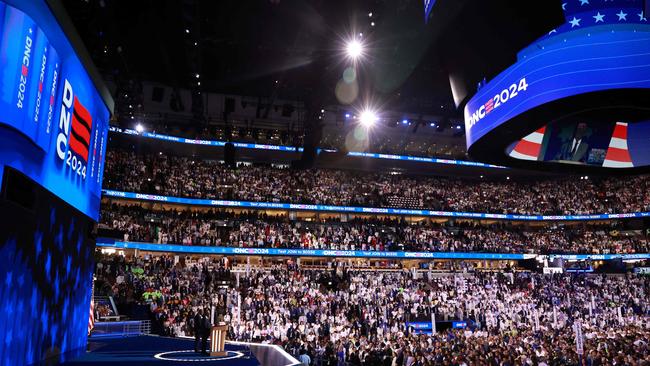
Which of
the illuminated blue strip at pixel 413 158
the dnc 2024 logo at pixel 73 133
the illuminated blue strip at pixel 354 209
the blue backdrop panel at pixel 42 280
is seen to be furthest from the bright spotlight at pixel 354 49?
the illuminated blue strip at pixel 413 158

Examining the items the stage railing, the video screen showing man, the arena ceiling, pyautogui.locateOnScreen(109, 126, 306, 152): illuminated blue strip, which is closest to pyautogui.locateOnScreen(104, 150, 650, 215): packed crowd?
pyautogui.locateOnScreen(109, 126, 306, 152): illuminated blue strip

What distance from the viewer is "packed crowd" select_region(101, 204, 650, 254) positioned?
116ft

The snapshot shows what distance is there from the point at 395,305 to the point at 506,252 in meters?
19.6

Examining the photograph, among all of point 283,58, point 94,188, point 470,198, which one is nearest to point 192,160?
point 283,58

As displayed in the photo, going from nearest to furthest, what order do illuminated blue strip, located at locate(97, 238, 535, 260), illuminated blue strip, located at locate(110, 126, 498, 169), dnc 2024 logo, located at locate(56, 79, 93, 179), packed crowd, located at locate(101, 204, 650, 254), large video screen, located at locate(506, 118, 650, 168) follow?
1. dnc 2024 logo, located at locate(56, 79, 93, 179)
2. large video screen, located at locate(506, 118, 650, 168)
3. illuminated blue strip, located at locate(97, 238, 535, 260)
4. packed crowd, located at locate(101, 204, 650, 254)
5. illuminated blue strip, located at locate(110, 126, 498, 169)

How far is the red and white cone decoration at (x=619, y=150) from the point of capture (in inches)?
436

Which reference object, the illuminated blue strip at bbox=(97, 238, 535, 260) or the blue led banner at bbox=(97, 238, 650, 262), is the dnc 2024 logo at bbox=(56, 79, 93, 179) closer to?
the blue led banner at bbox=(97, 238, 650, 262)

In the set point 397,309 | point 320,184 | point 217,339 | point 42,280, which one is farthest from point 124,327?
point 320,184

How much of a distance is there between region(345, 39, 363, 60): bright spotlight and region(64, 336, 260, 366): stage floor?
13749 mm

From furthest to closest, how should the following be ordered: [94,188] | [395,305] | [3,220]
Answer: [395,305]
[94,188]
[3,220]

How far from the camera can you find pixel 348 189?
44.3 m

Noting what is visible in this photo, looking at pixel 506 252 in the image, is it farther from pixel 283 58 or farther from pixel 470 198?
pixel 283 58

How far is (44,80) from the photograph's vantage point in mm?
7254

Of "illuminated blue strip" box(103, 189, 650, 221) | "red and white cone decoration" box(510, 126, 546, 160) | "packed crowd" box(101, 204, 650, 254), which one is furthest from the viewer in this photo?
"illuminated blue strip" box(103, 189, 650, 221)
